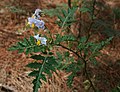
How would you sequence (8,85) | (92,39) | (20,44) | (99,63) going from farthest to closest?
1. (92,39)
2. (99,63)
3. (8,85)
4. (20,44)

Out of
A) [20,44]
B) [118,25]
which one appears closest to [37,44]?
[20,44]

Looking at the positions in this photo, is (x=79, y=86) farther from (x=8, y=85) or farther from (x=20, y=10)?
(x=20, y=10)

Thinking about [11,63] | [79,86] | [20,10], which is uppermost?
[20,10]

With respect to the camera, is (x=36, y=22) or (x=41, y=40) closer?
(x=41, y=40)

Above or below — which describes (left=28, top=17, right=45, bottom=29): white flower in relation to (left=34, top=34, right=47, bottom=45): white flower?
above

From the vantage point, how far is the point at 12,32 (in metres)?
3.31

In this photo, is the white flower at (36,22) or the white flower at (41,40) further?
the white flower at (36,22)

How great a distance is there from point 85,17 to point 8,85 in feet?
4.54

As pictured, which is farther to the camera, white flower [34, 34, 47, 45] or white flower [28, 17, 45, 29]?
white flower [28, 17, 45, 29]

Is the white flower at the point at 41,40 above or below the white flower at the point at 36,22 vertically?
below

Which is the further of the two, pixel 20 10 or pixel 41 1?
pixel 41 1

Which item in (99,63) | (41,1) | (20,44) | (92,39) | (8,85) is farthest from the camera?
(41,1)

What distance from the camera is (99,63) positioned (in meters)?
3.13

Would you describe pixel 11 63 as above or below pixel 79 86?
above
